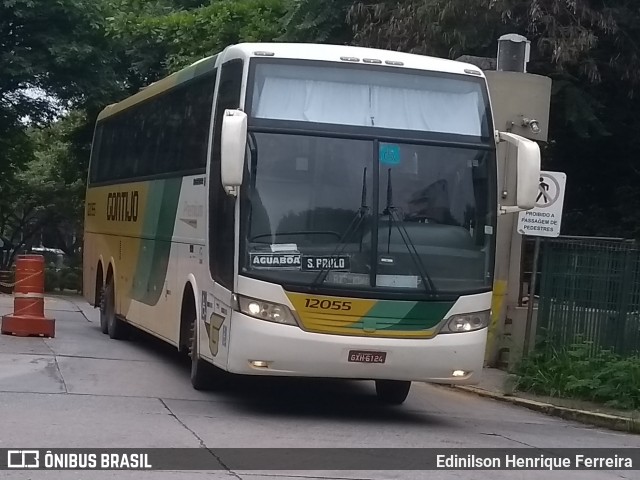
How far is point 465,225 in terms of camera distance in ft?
37.0

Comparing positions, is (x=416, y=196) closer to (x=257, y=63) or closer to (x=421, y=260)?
(x=421, y=260)

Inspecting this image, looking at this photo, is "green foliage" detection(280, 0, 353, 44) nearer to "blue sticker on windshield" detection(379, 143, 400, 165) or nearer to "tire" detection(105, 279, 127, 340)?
"tire" detection(105, 279, 127, 340)

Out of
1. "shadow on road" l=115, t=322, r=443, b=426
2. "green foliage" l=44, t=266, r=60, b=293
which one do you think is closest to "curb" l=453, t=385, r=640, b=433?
"shadow on road" l=115, t=322, r=443, b=426

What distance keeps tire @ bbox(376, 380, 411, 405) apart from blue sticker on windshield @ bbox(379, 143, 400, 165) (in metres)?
2.96

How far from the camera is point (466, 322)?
37.1ft

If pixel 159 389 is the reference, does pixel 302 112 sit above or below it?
above

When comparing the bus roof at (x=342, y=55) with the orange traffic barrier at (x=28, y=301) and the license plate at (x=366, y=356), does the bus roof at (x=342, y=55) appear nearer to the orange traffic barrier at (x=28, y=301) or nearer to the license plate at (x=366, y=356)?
the license plate at (x=366, y=356)

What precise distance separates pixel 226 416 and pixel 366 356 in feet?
5.00

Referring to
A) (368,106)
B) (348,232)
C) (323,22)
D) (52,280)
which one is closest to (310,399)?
(348,232)

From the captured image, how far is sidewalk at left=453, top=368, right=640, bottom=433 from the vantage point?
13.0 m

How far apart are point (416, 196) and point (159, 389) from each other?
3.92m

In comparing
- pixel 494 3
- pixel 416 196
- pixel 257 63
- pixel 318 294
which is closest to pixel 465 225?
pixel 416 196

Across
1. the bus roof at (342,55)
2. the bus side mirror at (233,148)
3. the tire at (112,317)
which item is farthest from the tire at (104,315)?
the bus side mirror at (233,148)

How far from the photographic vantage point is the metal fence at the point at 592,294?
1443 cm
